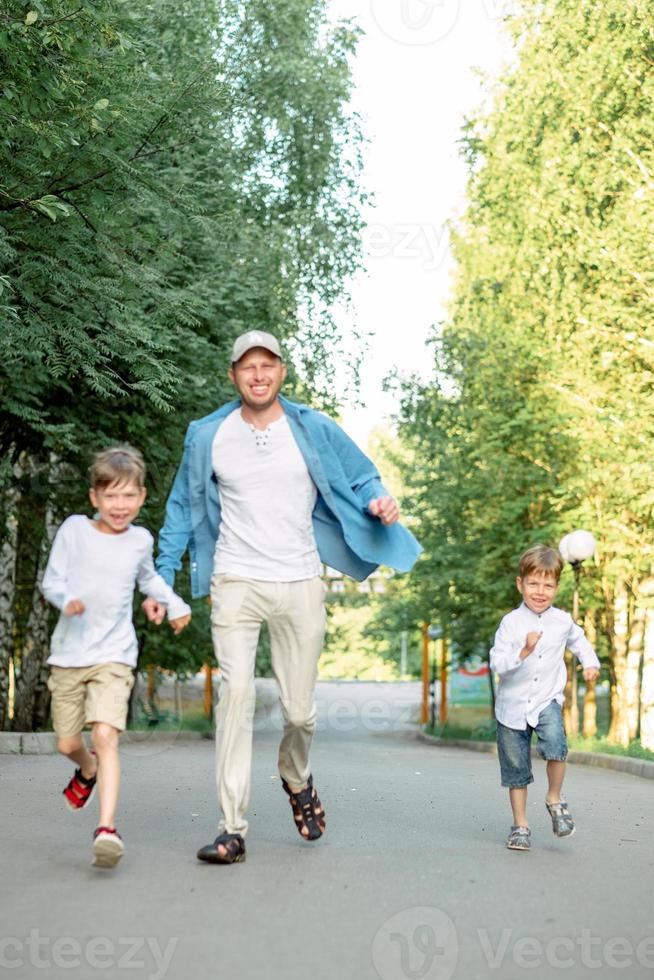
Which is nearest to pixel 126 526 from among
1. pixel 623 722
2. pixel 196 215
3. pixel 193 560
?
pixel 193 560

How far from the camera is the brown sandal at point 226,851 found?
648cm

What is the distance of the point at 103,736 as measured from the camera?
6414 mm

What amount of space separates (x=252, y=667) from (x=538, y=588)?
5.69 ft

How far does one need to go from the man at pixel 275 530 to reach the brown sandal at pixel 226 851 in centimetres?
42

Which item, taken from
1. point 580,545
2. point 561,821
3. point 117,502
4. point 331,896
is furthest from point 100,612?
point 580,545

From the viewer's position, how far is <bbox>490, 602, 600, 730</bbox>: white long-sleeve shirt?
309 inches

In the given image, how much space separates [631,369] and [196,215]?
9.60m

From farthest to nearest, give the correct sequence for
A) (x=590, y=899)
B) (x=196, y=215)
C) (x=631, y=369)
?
(x=631, y=369), (x=196, y=215), (x=590, y=899)

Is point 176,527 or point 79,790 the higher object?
point 176,527

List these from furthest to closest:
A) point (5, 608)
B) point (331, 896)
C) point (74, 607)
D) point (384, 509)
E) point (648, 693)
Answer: point (5, 608), point (648, 693), point (384, 509), point (74, 607), point (331, 896)

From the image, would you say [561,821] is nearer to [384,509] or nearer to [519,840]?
[519,840]

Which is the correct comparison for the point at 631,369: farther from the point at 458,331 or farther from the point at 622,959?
the point at 622,959

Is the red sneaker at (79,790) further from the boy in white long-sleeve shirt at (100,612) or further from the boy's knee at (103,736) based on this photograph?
the boy's knee at (103,736)

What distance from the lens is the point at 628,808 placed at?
10.5 meters
